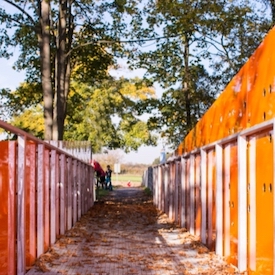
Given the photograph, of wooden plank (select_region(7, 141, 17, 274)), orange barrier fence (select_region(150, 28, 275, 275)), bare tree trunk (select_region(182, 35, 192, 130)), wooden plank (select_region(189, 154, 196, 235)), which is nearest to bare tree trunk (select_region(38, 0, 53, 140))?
bare tree trunk (select_region(182, 35, 192, 130))

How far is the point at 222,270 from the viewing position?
26.6 feet

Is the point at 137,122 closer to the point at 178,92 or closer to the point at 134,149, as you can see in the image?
the point at 134,149

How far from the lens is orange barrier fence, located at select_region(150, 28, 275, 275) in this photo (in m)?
6.88

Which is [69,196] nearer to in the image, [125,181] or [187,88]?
[187,88]

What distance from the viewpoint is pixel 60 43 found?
23625mm

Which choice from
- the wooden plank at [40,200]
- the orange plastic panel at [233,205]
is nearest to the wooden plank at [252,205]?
the orange plastic panel at [233,205]

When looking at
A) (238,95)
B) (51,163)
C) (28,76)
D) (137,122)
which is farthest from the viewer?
(137,122)

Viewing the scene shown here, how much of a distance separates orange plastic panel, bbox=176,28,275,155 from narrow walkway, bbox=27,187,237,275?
1736mm

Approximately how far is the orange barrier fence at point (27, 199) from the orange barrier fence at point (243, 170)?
2.41 metres

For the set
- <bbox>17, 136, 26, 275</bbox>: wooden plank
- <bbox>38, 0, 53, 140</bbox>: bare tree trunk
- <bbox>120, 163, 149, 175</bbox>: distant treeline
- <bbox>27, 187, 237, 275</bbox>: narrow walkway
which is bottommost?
<bbox>27, 187, 237, 275</bbox>: narrow walkway

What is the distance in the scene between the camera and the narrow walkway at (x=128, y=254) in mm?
8367

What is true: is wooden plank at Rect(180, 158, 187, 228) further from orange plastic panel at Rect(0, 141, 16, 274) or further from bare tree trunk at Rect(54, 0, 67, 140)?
bare tree trunk at Rect(54, 0, 67, 140)

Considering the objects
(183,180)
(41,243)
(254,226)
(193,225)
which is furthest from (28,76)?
(254,226)

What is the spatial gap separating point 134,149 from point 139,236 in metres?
44.8
